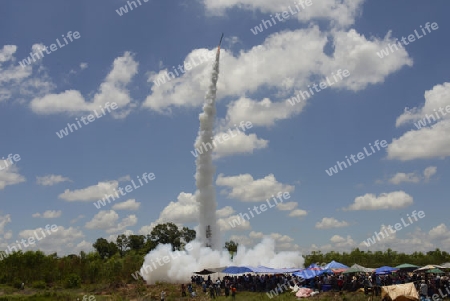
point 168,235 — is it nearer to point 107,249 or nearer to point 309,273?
point 107,249

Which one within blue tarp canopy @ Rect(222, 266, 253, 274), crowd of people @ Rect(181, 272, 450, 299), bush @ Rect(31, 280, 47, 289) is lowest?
crowd of people @ Rect(181, 272, 450, 299)

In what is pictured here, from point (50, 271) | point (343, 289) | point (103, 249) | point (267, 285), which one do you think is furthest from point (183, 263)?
point (103, 249)

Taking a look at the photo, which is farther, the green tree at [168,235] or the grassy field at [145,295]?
the green tree at [168,235]

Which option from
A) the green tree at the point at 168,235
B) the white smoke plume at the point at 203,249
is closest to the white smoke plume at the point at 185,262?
the white smoke plume at the point at 203,249

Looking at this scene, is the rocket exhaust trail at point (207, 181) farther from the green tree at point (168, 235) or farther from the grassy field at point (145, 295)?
the green tree at point (168, 235)

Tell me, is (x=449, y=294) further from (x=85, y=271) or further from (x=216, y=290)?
(x=85, y=271)

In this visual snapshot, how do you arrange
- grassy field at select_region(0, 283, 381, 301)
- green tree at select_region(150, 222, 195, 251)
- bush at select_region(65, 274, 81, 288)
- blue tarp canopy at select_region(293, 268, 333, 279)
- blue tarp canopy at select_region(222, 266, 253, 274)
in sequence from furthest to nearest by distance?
1. green tree at select_region(150, 222, 195, 251)
2. bush at select_region(65, 274, 81, 288)
3. blue tarp canopy at select_region(222, 266, 253, 274)
4. blue tarp canopy at select_region(293, 268, 333, 279)
5. grassy field at select_region(0, 283, 381, 301)

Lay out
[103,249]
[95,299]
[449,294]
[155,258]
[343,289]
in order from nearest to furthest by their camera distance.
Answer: [449,294] < [343,289] < [95,299] < [155,258] < [103,249]

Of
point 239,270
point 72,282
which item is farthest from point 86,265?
point 239,270

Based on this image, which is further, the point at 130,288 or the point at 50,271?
the point at 50,271

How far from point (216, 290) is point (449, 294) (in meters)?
16.6

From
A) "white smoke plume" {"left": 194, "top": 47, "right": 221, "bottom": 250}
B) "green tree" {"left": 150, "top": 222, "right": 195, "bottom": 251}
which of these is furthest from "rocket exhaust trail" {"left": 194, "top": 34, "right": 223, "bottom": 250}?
"green tree" {"left": 150, "top": 222, "right": 195, "bottom": 251}

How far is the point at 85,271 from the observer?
Answer: 59469 mm

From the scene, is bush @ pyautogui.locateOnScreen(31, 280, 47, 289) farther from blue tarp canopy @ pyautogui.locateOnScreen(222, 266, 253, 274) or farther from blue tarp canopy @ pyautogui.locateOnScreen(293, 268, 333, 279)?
blue tarp canopy @ pyautogui.locateOnScreen(293, 268, 333, 279)
